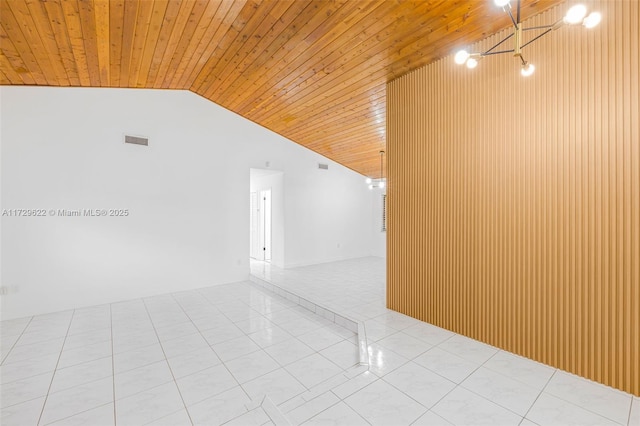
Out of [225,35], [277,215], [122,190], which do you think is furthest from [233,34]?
[277,215]

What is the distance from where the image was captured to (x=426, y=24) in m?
2.87

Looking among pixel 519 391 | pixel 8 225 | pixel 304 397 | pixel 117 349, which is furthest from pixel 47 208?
pixel 519 391

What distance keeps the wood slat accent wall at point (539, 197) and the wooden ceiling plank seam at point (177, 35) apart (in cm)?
272

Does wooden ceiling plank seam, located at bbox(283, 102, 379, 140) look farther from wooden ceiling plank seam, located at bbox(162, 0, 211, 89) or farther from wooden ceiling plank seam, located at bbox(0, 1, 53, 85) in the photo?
wooden ceiling plank seam, located at bbox(0, 1, 53, 85)

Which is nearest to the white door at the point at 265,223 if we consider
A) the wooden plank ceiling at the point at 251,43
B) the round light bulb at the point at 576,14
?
the wooden plank ceiling at the point at 251,43

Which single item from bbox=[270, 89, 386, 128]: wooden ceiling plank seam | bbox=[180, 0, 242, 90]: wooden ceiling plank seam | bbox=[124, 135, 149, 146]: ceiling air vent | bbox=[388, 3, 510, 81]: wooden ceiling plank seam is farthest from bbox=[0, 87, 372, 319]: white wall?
bbox=[388, 3, 510, 81]: wooden ceiling plank seam

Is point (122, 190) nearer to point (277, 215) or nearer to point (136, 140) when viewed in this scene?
point (136, 140)

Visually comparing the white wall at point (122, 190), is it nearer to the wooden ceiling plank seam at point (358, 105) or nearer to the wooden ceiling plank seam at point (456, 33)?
the wooden ceiling plank seam at point (358, 105)

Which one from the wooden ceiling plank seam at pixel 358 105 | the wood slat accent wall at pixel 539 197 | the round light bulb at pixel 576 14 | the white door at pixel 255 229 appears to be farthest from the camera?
the white door at pixel 255 229

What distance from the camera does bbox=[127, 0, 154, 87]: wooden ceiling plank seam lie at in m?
2.89

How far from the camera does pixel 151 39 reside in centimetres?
348

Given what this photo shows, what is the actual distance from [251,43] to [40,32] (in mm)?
2209

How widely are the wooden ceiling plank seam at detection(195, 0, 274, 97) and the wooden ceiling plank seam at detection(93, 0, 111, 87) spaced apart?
119 centimetres

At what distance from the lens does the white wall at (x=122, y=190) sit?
4.06 metres
